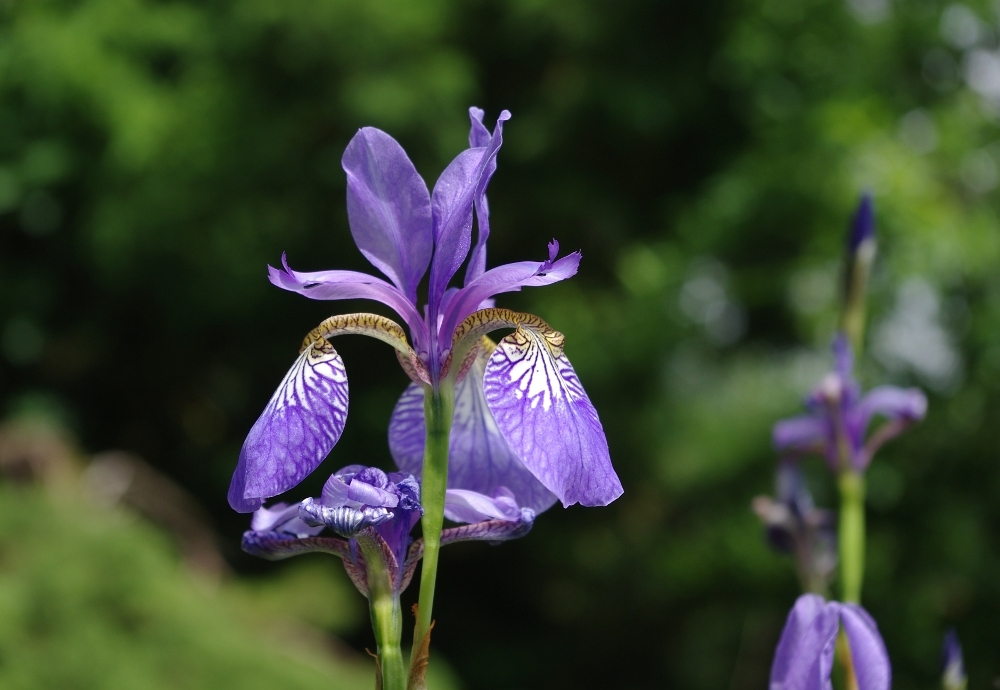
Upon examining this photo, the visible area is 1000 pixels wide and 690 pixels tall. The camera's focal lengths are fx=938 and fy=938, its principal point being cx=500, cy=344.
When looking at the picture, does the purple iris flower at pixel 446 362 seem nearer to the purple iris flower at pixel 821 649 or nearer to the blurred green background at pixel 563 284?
Result: the purple iris flower at pixel 821 649

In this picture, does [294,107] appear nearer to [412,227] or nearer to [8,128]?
[8,128]

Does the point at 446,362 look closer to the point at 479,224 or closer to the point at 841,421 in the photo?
the point at 479,224

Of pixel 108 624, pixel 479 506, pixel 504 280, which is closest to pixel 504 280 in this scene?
pixel 504 280

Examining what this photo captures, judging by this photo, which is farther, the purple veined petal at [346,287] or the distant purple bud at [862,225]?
the distant purple bud at [862,225]

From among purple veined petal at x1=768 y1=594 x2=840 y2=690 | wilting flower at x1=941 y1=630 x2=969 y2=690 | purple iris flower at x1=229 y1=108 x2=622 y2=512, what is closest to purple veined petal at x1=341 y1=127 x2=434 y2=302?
purple iris flower at x1=229 y1=108 x2=622 y2=512

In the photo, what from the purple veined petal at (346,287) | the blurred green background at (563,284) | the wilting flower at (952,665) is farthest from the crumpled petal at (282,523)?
the blurred green background at (563,284)

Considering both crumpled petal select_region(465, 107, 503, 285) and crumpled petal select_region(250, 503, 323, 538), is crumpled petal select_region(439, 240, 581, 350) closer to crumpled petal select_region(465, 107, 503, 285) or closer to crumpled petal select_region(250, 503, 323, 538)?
crumpled petal select_region(465, 107, 503, 285)
